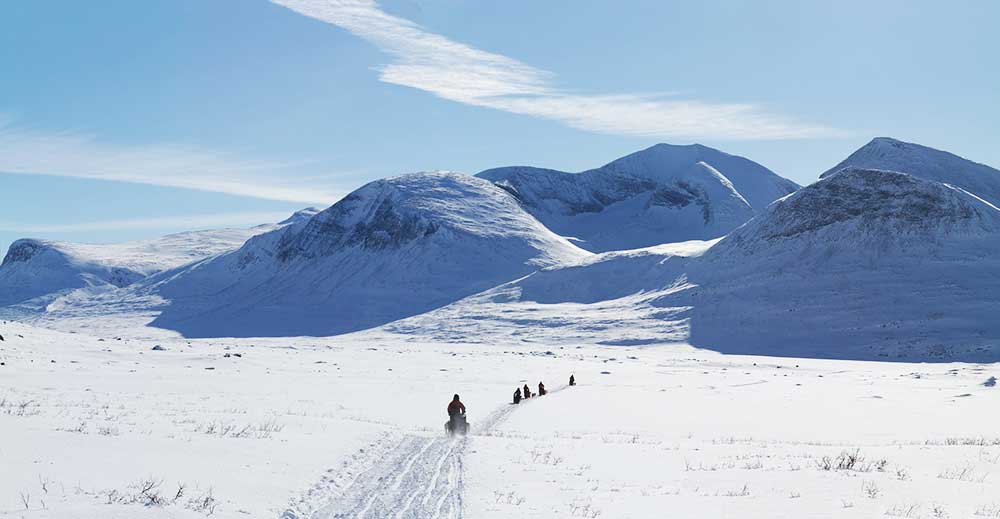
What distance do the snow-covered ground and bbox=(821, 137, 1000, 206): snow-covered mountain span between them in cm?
15986

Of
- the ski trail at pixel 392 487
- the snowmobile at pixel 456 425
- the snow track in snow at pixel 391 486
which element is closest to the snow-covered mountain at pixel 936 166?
the snowmobile at pixel 456 425

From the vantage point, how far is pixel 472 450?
20.1 metres

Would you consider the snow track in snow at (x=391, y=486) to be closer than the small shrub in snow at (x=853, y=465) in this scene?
Yes

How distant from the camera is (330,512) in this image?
494 inches

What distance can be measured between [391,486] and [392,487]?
116 mm

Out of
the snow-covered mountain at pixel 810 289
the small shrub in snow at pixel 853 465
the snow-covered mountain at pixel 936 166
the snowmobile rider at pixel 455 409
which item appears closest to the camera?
the small shrub in snow at pixel 853 465

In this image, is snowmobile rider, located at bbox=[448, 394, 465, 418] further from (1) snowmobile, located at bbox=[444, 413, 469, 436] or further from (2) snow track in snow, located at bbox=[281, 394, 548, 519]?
(2) snow track in snow, located at bbox=[281, 394, 548, 519]

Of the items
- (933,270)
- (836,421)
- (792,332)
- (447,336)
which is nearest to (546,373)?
(836,421)

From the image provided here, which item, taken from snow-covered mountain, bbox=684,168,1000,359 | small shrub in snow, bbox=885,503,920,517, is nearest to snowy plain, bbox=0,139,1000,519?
small shrub in snow, bbox=885,503,920,517

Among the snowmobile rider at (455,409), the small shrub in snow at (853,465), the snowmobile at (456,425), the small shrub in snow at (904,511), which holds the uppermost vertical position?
the small shrub in snow at (904,511)

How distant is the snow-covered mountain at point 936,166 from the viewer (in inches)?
7141

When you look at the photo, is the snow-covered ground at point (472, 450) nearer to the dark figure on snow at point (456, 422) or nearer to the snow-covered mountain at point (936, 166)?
the dark figure on snow at point (456, 422)

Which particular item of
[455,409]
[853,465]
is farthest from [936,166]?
[853,465]

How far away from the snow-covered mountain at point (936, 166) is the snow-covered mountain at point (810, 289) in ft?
140
